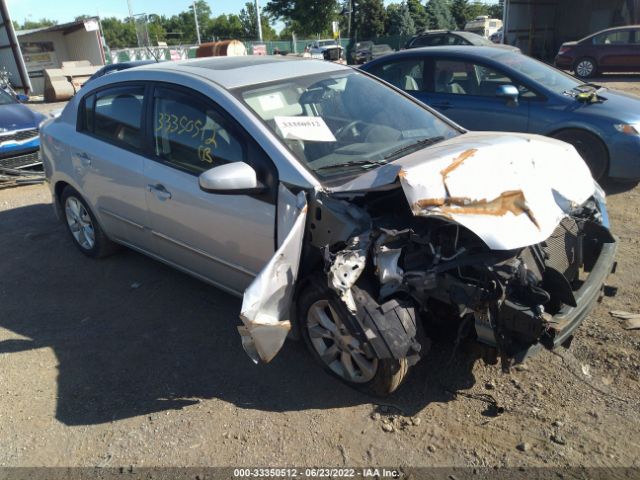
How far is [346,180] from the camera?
9.81ft

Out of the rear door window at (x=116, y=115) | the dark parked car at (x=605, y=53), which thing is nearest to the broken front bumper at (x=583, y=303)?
the rear door window at (x=116, y=115)

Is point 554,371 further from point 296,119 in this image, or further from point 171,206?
point 171,206

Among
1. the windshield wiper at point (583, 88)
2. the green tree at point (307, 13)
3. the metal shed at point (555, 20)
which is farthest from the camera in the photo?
the green tree at point (307, 13)

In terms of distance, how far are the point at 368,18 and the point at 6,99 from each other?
143 feet

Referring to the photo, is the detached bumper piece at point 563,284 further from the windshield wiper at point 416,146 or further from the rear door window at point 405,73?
the rear door window at point 405,73

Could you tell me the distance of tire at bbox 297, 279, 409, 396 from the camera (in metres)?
2.83

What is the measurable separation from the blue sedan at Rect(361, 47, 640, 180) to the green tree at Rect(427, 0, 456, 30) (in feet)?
143

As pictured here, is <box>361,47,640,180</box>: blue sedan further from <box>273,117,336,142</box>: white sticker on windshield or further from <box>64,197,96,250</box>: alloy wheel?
<box>64,197,96,250</box>: alloy wheel

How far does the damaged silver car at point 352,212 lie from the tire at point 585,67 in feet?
55.9

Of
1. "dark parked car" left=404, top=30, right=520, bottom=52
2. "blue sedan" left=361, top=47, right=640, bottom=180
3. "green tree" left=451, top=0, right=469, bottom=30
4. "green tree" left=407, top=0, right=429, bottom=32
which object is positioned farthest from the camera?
"green tree" left=451, top=0, right=469, bottom=30

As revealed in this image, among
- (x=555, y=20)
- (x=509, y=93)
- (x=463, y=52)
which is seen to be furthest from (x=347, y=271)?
(x=555, y=20)

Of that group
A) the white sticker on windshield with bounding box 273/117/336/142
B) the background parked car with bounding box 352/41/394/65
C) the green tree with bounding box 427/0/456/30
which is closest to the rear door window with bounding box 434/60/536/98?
the white sticker on windshield with bounding box 273/117/336/142

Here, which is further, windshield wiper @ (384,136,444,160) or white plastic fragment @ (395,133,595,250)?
windshield wiper @ (384,136,444,160)

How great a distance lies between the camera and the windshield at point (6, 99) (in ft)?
29.2
